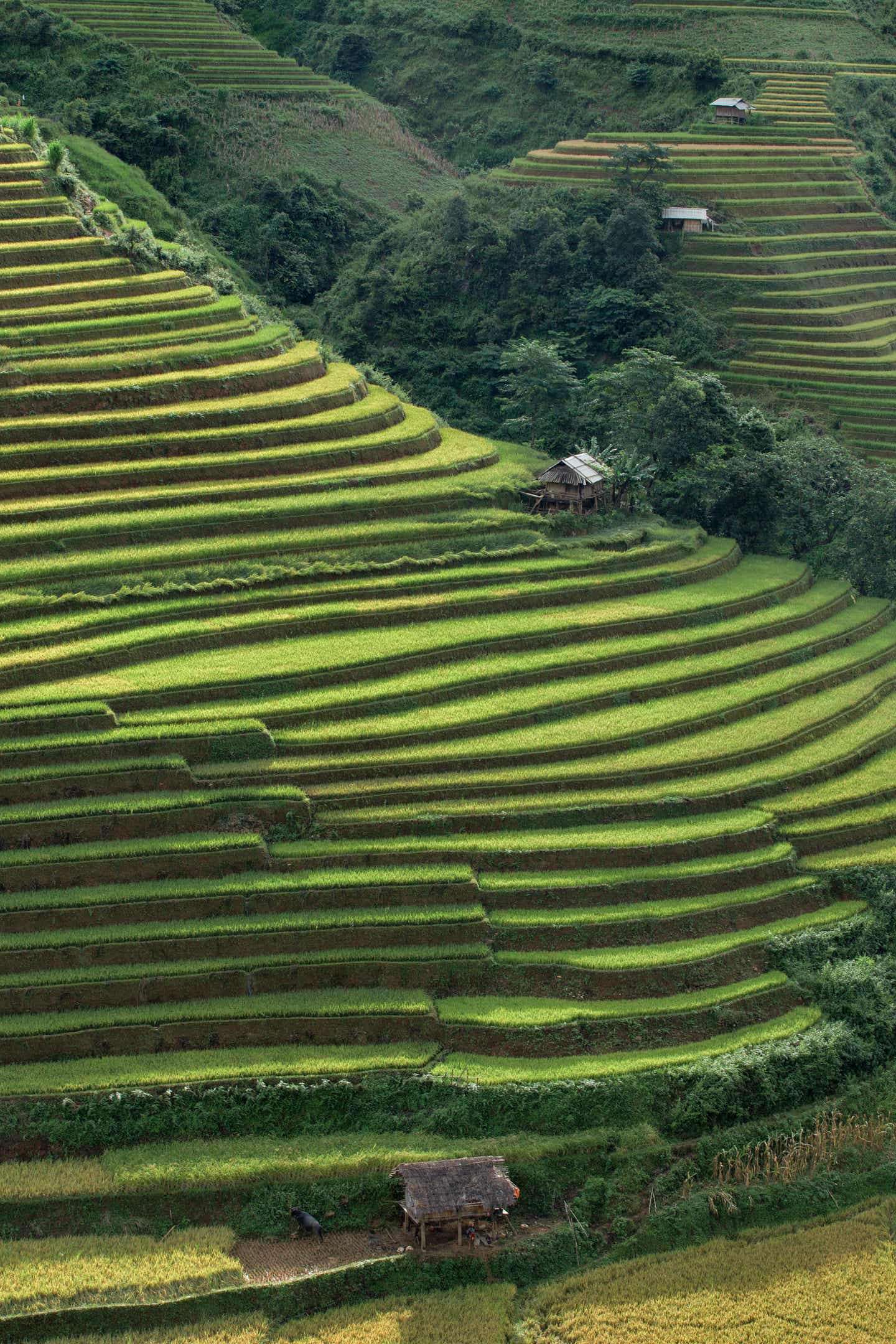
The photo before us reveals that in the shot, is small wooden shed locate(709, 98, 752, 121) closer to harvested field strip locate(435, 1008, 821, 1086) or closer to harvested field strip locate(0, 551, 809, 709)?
harvested field strip locate(0, 551, 809, 709)

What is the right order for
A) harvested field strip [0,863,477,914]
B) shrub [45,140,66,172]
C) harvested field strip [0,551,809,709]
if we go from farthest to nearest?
shrub [45,140,66,172], harvested field strip [0,551,809,709], harvested field strip [0,863,477,914]

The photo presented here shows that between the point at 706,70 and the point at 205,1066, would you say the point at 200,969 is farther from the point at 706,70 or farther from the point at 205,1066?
the point at 706,70

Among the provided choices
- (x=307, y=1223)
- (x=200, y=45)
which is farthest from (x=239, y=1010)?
(x=200, y=45)

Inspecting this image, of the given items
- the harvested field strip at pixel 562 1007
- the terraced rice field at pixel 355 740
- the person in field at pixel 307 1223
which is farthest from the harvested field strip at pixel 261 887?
the person in field at pixel 307 1223

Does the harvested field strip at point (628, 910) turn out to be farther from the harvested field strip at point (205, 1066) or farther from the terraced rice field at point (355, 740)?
the harvested field strip at point (205, 1066)

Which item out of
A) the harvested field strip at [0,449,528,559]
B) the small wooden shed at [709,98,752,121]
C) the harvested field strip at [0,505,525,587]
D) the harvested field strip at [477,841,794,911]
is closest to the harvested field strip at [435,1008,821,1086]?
the harvested field strip at [477,841,794,911]
